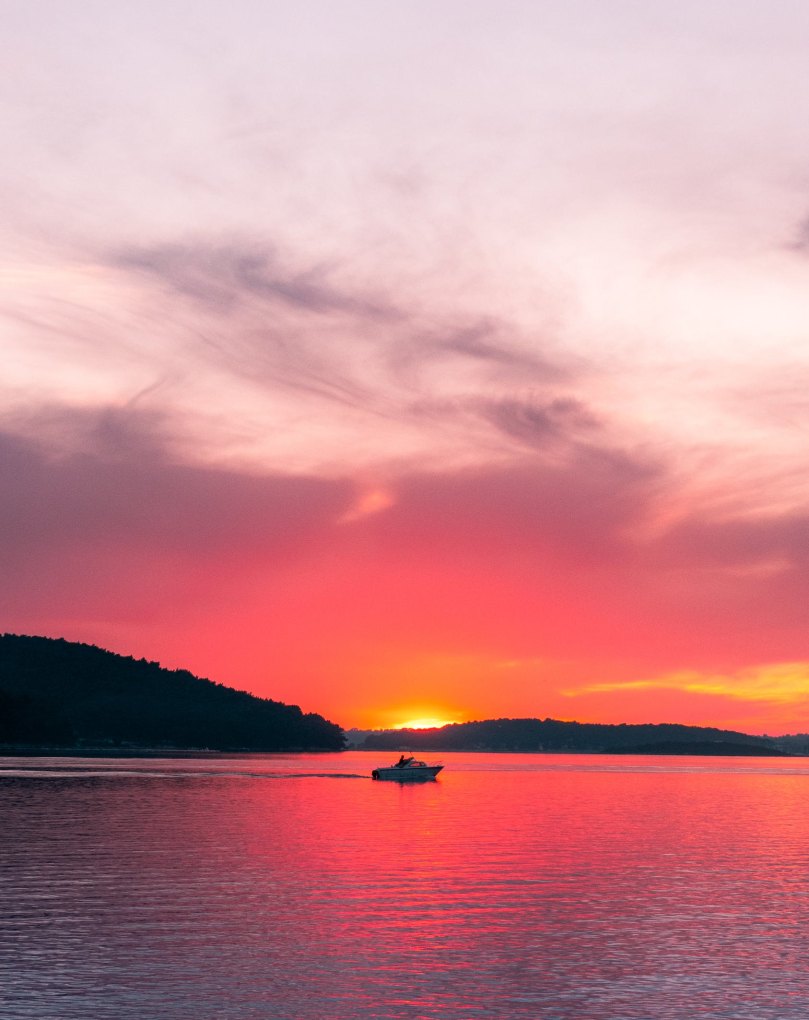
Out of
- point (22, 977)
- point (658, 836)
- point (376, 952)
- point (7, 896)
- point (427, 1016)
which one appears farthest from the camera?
point (658, 836)

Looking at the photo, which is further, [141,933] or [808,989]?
A: [141,933]

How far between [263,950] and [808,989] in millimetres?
20796

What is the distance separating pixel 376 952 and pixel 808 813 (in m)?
127

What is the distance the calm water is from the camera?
3975cm

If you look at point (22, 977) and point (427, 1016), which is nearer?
point (427, 1016)

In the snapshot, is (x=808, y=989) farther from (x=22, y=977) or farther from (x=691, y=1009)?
(x=22, y=977)

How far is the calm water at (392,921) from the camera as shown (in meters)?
39.8

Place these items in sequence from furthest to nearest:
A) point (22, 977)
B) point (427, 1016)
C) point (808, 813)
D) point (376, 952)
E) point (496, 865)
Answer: point (808, 813) < point (496, 865) < point (376, 952) < point (22, 977) < point (427, 1016)

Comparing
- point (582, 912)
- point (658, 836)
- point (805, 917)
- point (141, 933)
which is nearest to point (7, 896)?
point (141, 933)

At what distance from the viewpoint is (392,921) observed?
182 feet

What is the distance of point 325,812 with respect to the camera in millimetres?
136500

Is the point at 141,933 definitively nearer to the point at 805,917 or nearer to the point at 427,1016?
the point at 427,1016

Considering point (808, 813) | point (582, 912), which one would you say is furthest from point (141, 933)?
point (808, 813)

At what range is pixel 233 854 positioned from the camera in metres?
84.2
